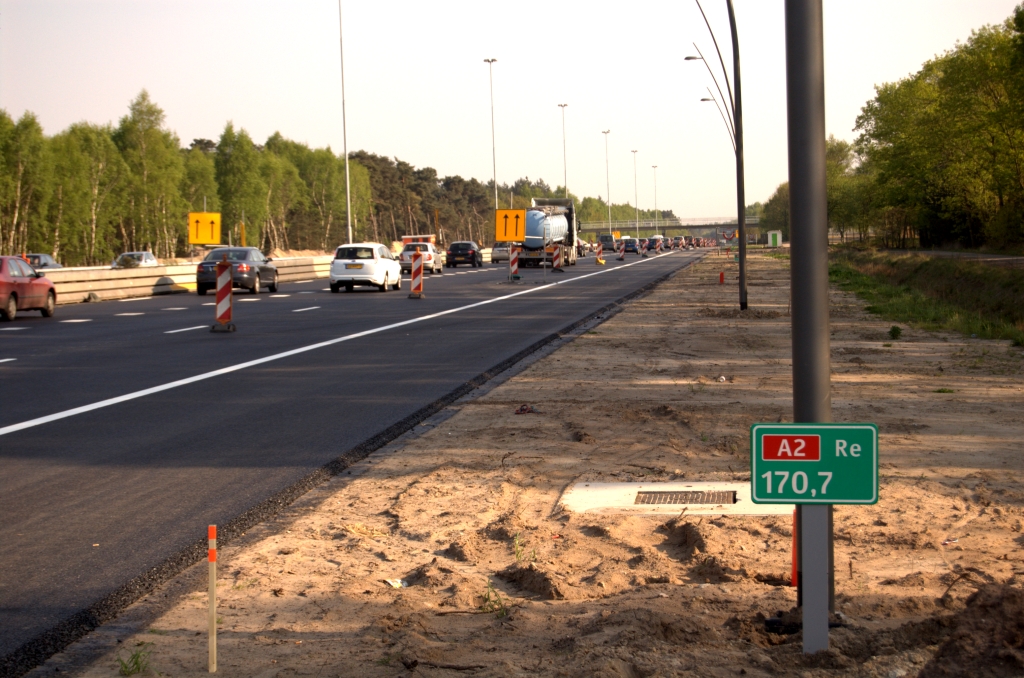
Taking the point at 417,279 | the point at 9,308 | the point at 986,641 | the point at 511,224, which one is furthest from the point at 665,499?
the point at 511,224

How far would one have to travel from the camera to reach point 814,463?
4.04 metres

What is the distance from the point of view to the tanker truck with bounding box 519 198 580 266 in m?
62.5

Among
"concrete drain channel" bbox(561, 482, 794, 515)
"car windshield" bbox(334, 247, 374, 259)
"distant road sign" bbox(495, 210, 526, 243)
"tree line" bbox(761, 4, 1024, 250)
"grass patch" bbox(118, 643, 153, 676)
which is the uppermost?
"tree line" bbox(761, 4, 1024, 250)

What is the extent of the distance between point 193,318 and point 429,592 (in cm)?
2072

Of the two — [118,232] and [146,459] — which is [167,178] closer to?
[118,232]

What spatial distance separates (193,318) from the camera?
24.9 m

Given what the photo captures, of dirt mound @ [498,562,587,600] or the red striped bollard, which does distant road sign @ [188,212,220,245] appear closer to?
the red striped bollard

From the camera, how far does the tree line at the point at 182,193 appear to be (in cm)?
8700

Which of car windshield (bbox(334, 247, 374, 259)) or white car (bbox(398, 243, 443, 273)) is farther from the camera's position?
white car (bbox(398, 243, 443, 273))

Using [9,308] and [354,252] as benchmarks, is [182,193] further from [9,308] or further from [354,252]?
[9,308]

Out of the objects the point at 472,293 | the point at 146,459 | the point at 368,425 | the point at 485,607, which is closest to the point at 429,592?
the point at 485,607

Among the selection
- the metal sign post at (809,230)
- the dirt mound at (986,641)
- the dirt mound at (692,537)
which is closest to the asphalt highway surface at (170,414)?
the dirt mound at (692,537)

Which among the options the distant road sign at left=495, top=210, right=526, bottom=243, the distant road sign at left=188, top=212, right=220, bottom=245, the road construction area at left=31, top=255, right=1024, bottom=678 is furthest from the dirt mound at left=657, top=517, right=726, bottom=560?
the distant road sign at left=188, top=212, right=220, bottom=245

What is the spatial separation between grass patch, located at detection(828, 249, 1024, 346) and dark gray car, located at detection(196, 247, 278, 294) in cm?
1887
